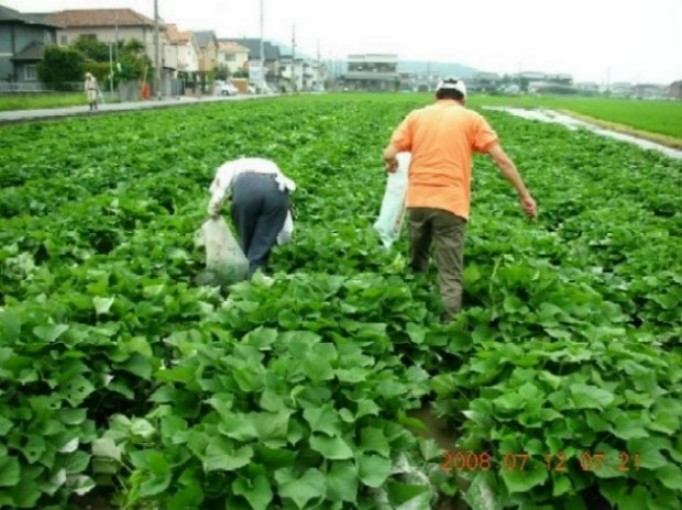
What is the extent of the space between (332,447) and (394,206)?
4082 mm

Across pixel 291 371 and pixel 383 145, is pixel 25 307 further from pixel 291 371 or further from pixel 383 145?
pixel 383 145

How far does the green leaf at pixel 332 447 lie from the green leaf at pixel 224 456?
0.95 feet

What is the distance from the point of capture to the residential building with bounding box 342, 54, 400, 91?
113m

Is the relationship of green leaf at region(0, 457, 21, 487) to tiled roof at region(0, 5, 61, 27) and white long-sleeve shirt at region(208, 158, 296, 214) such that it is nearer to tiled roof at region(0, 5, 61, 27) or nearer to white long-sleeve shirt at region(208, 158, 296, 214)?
white long-sleeve shirt at region(208, 158, 296, 214)

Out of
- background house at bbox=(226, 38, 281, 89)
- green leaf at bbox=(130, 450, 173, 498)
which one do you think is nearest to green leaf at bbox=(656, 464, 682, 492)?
green leaf at bbox=(130, 450, 173, 498)

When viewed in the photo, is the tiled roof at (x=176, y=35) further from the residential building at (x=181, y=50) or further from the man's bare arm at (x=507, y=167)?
the man's bare arm at (x=507, y=167)

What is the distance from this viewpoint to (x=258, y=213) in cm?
604

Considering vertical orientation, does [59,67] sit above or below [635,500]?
above

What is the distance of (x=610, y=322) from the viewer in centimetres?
504

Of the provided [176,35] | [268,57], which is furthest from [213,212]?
[268,57]

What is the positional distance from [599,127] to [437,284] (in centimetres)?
3372

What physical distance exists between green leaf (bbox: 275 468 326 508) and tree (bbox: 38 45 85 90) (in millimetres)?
50899

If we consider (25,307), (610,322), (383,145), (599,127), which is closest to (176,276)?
(25,307)

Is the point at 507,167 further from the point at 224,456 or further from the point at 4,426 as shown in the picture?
the point at 4,426
